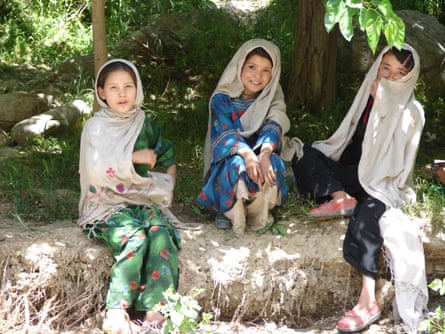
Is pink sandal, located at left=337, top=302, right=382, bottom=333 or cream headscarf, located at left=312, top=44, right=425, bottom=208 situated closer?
pink sandal, located at left=337, top=302, right=382, bottom=333

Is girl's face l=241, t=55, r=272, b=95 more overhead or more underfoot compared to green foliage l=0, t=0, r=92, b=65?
more underfoot

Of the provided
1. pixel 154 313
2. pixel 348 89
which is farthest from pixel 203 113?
pixel 154 313

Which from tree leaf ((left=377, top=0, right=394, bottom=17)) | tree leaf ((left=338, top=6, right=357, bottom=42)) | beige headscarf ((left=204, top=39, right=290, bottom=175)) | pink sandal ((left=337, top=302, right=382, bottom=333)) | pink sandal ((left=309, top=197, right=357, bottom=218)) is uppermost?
tree leaf ((left=377, top=0, right=394, bottom=17))

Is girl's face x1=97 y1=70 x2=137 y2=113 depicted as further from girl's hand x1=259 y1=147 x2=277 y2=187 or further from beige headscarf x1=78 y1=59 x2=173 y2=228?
girl's hand x1=259 y1=147 x2=277 y2=187

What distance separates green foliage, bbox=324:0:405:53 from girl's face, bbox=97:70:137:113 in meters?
1.55

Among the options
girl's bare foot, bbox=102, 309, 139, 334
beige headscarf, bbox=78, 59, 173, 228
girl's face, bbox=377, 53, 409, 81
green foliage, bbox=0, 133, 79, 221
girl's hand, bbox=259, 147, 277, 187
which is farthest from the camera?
green foliage, bbox=0, 133, 79, 221

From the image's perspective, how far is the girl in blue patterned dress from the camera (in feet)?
14.0

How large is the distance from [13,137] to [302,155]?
2863 mm

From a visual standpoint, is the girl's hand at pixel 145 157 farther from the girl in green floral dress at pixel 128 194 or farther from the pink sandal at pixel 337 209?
the pink sandal at pixel 337 209

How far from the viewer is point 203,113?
6.36m

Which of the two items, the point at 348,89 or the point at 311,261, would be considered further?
the point at 348,89

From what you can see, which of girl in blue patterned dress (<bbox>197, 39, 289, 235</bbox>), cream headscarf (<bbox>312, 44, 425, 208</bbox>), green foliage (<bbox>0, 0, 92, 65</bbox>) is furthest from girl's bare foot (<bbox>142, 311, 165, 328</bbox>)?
green foliage (<bbox>0, 0, 92, 65</bbox>)

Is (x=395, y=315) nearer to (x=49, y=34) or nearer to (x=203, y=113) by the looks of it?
(x=203, y=113)

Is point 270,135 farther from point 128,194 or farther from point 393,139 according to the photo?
point 128,194
